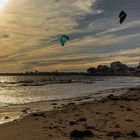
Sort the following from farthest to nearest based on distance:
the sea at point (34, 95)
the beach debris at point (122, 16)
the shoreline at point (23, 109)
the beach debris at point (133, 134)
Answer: the sea at point (34, 95) < the shoreline at point (23, 109) < the beach debris at point (122, 16) < the beach debris at point (133, 134)

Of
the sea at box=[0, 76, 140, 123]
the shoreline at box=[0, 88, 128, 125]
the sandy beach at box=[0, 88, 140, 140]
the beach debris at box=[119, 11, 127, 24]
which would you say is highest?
the beach debris at box=[119, 11, 127, 24]

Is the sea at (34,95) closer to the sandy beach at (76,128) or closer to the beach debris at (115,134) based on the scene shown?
the sandy beach at (76,128)

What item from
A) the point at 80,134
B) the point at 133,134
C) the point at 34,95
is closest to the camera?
the point at 133,134

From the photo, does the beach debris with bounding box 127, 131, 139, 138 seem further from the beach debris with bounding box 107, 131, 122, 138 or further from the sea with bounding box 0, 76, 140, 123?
the sea with bounding box 0, 76, 140, 123

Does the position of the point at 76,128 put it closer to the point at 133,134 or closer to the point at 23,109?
the point at 133,134

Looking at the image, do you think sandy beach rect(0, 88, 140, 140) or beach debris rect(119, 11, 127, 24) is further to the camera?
beach debris rect(119, 11, 127, 24)

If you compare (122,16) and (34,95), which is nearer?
(122,16)

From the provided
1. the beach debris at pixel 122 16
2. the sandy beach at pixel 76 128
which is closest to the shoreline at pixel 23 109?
the sandy beach at pixel 76 128

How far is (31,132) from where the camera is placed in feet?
43.9

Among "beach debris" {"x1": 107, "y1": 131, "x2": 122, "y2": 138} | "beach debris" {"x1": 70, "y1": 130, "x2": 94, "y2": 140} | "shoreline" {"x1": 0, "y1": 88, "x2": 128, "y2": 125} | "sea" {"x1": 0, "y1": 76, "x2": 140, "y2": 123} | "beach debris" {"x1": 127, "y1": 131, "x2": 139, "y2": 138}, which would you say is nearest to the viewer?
"beach debris" {"x1": 127, "y1": 131, "x2": 139, "y2": 138}

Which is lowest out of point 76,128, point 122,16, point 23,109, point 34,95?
point 34,95

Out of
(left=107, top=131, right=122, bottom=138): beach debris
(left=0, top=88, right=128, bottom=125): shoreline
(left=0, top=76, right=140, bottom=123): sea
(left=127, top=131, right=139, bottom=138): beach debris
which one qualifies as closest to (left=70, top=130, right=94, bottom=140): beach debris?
(left=107, top=131, right=122, bottom=138): beach debris

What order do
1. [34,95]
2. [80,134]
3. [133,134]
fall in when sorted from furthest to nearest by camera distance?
Answer: [34,95] < [80,134] < [133,134]

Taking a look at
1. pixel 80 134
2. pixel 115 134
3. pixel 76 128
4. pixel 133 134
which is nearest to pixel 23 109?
pixel 76 128
